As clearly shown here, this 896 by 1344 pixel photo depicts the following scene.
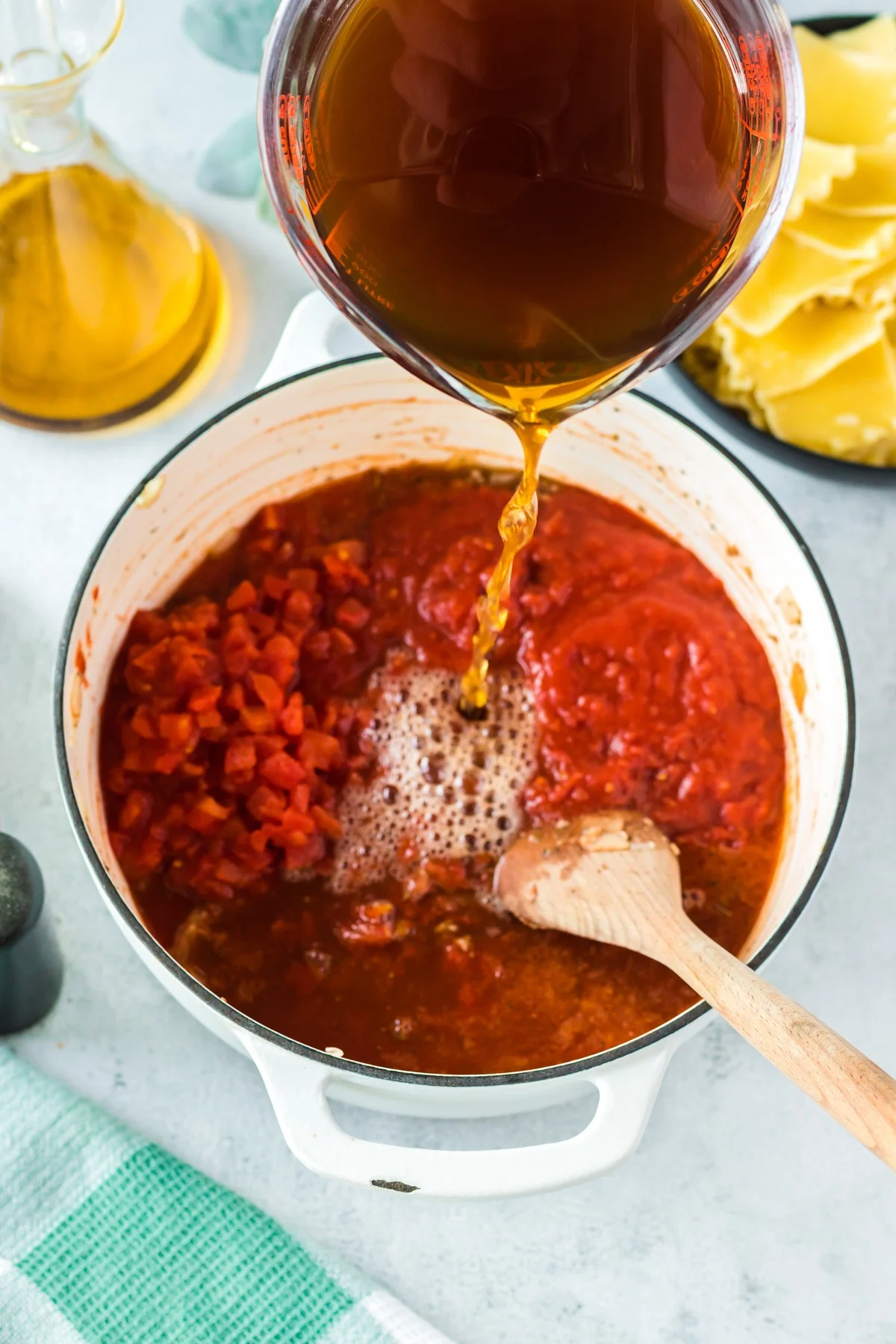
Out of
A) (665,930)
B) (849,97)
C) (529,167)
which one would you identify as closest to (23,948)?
(665,930)

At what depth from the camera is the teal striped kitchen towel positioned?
1.42 meters

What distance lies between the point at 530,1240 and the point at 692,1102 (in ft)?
0.80

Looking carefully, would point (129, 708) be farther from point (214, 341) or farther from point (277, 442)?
point (214, 341)

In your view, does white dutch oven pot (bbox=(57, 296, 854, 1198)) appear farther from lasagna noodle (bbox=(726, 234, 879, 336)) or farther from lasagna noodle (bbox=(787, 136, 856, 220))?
lasagna noodle (bbox=(787, 136, 856, 220))

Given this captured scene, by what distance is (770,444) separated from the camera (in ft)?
5.82

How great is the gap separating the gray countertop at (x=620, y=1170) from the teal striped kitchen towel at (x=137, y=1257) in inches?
1.8

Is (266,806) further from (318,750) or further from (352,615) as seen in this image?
(352,615)

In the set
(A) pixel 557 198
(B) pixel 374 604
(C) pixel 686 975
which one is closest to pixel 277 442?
(B) pixel 374 604

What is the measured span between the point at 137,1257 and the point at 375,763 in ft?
1.97

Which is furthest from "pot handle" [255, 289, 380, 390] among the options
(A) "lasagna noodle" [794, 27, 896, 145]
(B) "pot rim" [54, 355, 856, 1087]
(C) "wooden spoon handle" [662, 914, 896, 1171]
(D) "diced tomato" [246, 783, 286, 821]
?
(C) "wooden spoon handle" [662, 914, 896, 1171]

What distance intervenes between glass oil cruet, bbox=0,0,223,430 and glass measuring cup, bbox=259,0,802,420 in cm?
62


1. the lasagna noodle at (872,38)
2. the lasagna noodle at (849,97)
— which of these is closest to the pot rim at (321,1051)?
the lasagna noodle at (849,97)

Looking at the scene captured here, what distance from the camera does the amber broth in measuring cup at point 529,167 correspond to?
1.08 metres

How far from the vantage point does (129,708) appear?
1562mm
